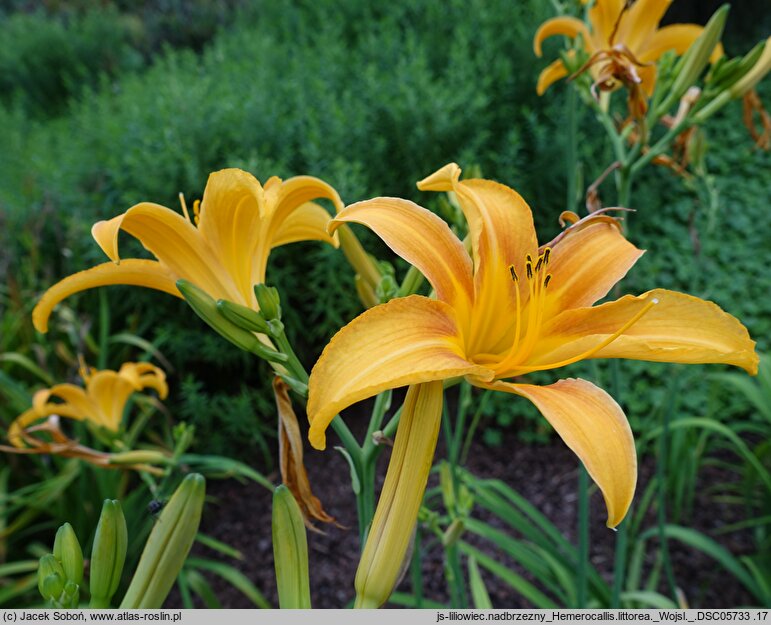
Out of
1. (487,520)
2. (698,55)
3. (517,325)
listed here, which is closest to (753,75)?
(698,55)

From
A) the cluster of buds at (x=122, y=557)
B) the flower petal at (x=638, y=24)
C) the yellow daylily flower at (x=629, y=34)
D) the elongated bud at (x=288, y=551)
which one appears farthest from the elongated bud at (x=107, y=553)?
the flower petal at (x=638, y=24)

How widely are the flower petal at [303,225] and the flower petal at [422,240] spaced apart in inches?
5.4

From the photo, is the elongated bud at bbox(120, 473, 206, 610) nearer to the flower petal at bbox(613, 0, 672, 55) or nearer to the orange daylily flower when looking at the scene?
the orange daylily flower

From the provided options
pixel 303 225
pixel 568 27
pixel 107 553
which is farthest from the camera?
pixel 568 27

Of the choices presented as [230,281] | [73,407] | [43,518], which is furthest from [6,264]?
[230,281]

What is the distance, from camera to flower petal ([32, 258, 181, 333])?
0.54m

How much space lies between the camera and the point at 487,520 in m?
1.85

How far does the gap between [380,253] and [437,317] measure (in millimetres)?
1658

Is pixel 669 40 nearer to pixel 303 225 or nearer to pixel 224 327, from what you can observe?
pixel 303 225

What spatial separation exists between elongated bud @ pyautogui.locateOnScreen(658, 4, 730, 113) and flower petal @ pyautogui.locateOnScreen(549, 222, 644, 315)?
16.7 inches

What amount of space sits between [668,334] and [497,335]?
137 millimetres

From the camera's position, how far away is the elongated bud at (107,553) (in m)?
0.49

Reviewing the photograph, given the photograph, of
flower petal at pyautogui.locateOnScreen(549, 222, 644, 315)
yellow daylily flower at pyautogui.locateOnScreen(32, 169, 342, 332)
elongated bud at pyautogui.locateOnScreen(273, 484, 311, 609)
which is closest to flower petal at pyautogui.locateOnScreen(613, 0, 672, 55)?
flower petal at pyautogui.locateOnScreen(549, 222, 644, 315)

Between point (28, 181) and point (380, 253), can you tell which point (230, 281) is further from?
point (28, 181)
